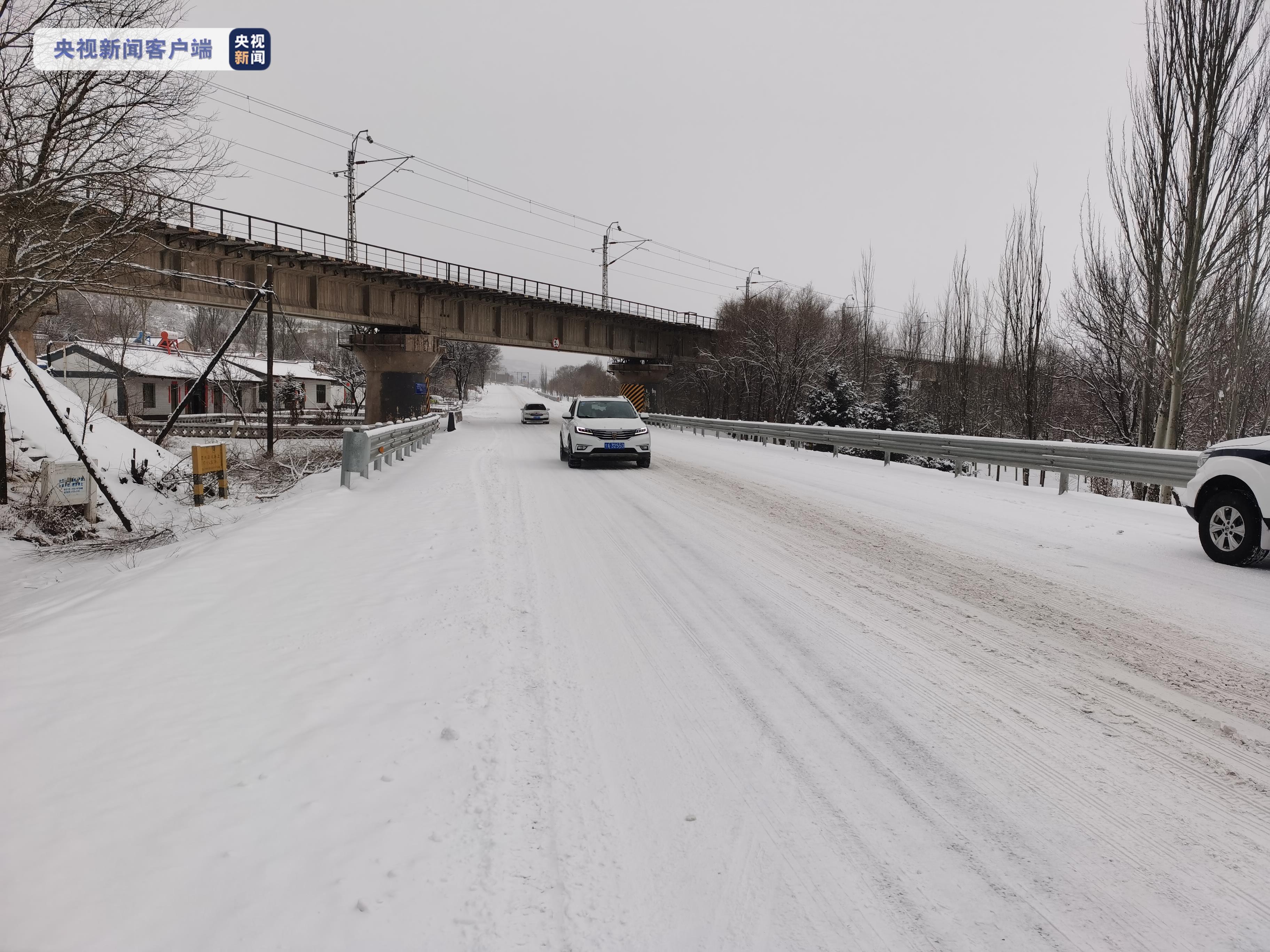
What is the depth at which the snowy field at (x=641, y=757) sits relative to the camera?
242 centimetres

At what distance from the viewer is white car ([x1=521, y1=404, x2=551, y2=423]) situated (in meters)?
48.9

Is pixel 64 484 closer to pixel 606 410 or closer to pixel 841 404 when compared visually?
pixel 606 410

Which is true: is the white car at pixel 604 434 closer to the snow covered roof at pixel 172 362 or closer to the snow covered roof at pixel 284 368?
the snow covered roof at pixel 172 362

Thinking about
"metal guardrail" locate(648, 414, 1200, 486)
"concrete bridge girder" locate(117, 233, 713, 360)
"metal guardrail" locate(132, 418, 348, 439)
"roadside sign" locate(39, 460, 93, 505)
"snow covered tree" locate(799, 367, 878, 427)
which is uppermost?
"concrete bridge girder" locate(117, 233, 713, 360)

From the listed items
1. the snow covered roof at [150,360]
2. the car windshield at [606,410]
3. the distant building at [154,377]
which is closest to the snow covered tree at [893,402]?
the car windshield at [606,410]

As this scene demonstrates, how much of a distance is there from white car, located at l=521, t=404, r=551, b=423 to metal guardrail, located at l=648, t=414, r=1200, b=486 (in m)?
28.9

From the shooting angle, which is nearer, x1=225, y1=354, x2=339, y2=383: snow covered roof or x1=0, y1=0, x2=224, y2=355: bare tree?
x1=0, y1=0, x2=224, y2=355: bare tree

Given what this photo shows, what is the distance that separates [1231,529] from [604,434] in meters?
12.1

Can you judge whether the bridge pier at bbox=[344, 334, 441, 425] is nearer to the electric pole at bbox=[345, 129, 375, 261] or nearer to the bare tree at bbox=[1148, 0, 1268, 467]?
the electric pole at bbox=[345, 129, 375, 261]

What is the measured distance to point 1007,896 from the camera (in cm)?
248

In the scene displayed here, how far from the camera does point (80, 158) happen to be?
11.0 meters

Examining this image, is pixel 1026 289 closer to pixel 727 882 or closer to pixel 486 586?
pixel 486 586

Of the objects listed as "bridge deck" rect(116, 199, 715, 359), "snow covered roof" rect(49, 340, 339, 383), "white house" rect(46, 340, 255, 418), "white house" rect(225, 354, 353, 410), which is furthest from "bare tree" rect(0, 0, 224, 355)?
"white house" rect(225, 354, 353, 410)

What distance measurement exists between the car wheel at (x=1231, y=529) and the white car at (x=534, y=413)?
4355 cm
